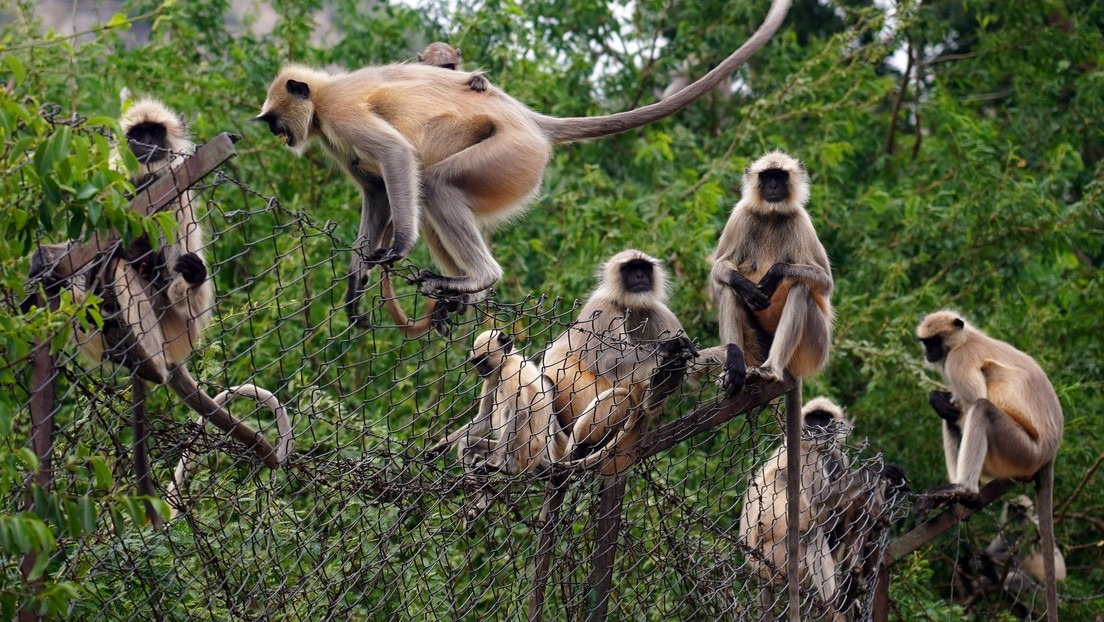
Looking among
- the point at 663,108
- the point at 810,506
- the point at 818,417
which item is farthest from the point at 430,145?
the point at 818,417

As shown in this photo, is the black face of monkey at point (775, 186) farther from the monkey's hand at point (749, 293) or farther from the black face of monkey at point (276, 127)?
the black face of monkey at point (276, 127)

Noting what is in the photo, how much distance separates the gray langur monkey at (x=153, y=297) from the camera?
3.08m

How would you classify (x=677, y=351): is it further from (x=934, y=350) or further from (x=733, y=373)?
(x=934, y=350)

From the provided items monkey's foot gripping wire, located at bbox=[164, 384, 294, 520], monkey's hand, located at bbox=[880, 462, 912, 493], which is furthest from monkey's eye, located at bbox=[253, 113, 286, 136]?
monkey's hand, located at bbox=[880, 462, 912, 493]

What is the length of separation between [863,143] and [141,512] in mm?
6512

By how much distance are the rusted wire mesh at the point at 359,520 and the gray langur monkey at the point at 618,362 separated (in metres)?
0.12

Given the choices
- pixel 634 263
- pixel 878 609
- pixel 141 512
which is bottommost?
pixel 878 609

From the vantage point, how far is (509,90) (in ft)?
22.8

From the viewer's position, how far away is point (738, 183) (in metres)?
6.99

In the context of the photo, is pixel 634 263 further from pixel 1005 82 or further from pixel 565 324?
pixel 1005 82

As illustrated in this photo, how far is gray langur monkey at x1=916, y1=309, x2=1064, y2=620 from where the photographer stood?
5.52 m

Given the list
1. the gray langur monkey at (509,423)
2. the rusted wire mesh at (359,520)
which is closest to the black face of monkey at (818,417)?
the rusted wire mesh at (359,520)

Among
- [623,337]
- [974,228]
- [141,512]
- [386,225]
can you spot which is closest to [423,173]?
[386,225]

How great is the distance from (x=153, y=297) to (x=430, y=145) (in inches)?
47.7
